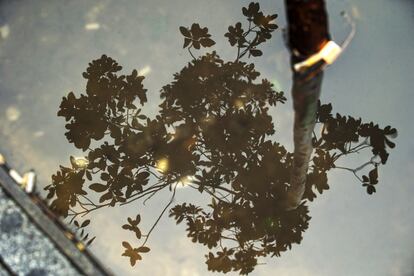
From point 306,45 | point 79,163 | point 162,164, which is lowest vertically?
point 306,45

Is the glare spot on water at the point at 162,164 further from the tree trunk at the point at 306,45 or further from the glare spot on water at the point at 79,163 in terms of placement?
the tree trunk at the point at 306,45

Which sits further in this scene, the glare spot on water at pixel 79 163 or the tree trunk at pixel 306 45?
the glare spot on water at pixel 79 163

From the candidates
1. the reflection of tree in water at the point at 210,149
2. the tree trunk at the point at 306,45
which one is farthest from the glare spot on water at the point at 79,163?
the tree trunk at the point at 306,45

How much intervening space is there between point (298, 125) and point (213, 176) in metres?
1.24

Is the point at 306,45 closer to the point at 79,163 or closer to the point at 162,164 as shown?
the point at 162,164

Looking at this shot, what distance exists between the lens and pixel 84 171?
2.27 metres

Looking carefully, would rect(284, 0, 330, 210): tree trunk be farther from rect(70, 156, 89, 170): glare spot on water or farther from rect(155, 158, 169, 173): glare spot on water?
rect(70, 156, 89, 170): glare spot on water

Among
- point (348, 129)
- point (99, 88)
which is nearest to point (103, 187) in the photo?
point (99, 88)

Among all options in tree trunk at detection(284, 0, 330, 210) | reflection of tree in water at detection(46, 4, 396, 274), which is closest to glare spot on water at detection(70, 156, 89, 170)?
reflection of tree in water at detection(46, 4, 396, 274)

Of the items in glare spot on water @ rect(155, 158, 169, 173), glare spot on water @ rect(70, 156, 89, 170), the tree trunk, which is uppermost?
glare spot on water @ rect(70, 156, 89, 170)

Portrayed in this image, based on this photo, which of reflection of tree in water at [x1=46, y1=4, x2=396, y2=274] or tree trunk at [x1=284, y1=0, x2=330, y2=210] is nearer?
tree trunk at [x1=284, y1=0, x2=330, y2=210]

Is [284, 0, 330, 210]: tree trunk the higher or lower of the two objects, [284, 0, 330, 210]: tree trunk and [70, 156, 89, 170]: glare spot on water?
the lower

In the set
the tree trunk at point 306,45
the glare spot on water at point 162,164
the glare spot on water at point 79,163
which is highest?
the glare spot on water at point 79,163

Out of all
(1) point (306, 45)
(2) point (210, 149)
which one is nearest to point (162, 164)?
(2) point (210, 149)
